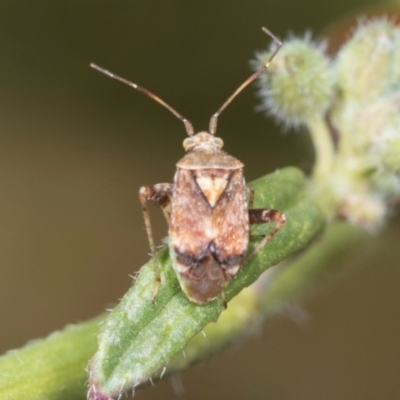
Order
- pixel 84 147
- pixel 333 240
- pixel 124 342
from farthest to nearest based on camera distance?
pixel 84 147, pixel 333 240, pixel 124 342

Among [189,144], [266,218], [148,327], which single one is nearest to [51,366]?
[148,327]

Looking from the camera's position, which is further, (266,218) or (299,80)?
(299,80)

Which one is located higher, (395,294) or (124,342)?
(395,294)

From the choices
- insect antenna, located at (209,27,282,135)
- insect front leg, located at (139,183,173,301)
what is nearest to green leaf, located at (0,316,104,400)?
insect front leg, located at (139,183,173,301)

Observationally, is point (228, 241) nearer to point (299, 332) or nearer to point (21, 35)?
point (299, 332)

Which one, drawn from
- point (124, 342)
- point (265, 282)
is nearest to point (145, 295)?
point (124, 342)

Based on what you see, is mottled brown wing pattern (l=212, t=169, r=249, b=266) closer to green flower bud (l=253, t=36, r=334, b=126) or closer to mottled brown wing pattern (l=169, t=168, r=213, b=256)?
mottled brown wing pattern (l=169, t=168, r=213, b=256)

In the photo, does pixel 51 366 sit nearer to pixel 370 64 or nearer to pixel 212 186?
pixel 212 186
